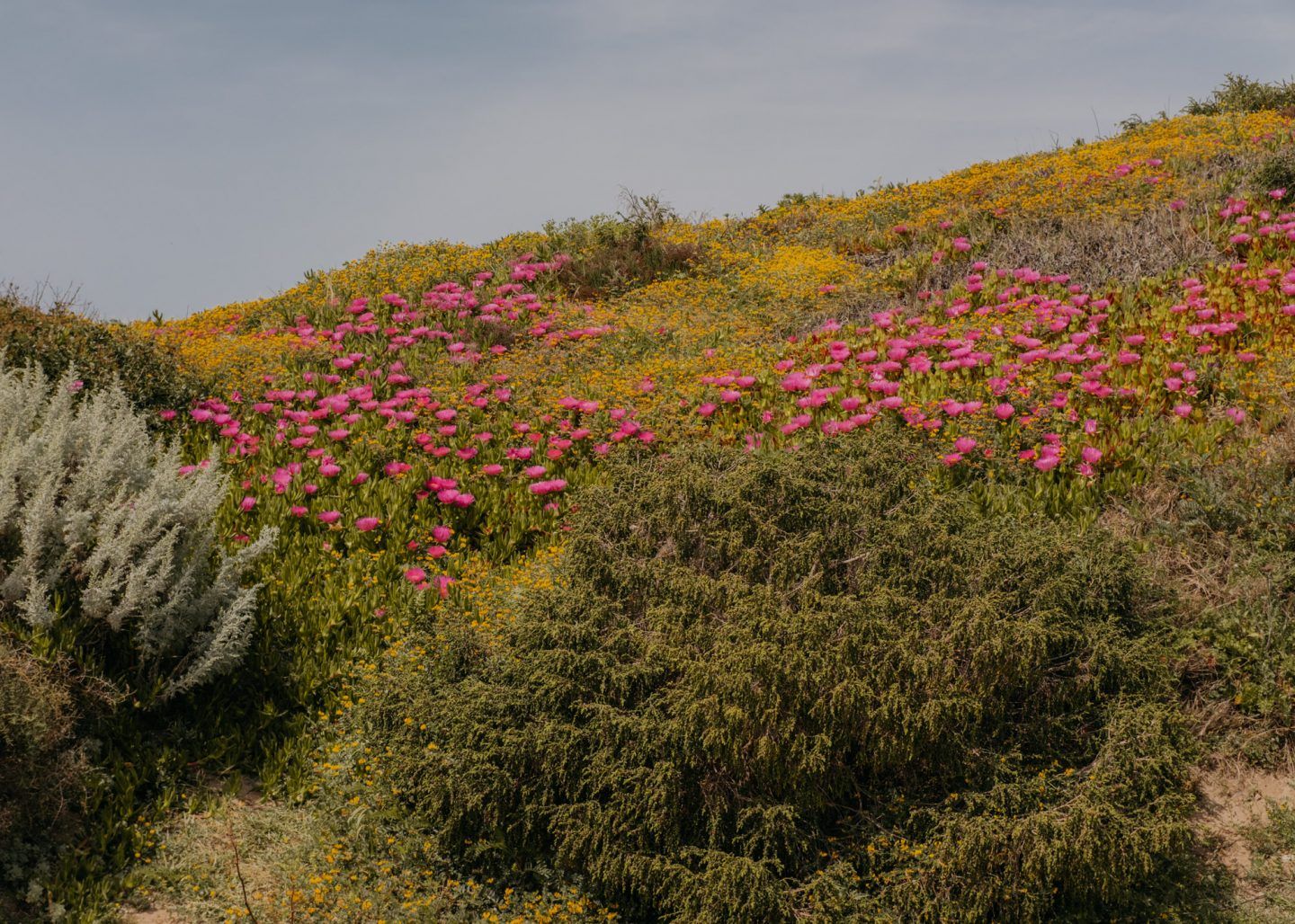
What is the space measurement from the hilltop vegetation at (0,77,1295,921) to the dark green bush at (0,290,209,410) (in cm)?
6

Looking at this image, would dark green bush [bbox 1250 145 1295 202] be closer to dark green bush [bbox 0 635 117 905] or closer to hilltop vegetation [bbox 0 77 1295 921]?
hilltop vegetation [bbox 0 77 1295 921]

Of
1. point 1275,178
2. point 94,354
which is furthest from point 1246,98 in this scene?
point 94,354

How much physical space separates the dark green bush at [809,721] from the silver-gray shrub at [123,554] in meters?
1.48

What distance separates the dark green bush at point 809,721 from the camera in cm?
497

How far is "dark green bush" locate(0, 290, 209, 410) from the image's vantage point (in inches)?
408

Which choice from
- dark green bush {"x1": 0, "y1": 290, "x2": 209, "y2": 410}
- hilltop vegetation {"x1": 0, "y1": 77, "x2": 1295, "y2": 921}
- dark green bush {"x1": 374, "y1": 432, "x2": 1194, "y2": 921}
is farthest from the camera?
dark green bush {"x1": 0, "y1": 290, "x2": 209, "y2": 410}

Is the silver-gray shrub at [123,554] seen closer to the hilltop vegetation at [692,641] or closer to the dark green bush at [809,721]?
Answer: the hilltop vegetation at [692,641]

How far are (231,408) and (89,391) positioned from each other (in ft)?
4.71

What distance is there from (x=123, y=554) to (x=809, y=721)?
406cm

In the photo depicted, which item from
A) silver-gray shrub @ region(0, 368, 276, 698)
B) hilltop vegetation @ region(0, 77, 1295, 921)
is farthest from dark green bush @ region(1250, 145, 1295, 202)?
silver-gray shrub @ region(0, 368, 276, 698)

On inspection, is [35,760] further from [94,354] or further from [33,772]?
[94,354]

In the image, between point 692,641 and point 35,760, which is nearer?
point 692,641

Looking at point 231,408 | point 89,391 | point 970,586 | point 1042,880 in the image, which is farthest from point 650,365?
point 1042,880

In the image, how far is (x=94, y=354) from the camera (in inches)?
418
